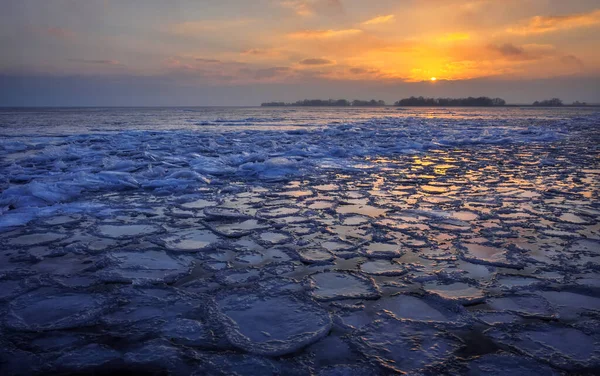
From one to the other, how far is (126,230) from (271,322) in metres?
2.14

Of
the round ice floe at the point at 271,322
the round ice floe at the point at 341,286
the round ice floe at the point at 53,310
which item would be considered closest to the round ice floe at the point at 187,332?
the round ice floe at the point at 271,322

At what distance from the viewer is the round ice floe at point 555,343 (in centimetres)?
160

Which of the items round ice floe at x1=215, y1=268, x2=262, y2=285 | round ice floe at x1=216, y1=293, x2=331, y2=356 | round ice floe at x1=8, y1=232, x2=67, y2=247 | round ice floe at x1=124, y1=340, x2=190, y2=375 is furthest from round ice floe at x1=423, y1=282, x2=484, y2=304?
round ice floe at x1=8, y1=232, x2=67, y2=247

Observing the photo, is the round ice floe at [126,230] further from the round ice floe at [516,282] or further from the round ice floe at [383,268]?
the round ice floe at [516,282]

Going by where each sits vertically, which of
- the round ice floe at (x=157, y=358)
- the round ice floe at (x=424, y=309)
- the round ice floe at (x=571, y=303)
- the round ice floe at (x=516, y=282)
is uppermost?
the round ice floe at (x=516, y=282)

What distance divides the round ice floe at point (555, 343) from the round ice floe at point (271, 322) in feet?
2.86

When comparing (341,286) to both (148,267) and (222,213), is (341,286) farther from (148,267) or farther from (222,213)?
(222,213)

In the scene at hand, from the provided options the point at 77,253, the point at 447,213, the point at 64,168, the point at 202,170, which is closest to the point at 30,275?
the point at 77,253

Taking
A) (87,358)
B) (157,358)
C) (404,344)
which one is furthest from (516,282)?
(87,358)

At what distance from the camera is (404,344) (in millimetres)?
1717

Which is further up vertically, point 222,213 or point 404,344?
point 222,213

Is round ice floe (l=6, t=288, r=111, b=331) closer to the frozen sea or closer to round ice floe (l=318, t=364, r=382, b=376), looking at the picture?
the frozen sea

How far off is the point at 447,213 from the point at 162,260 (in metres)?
2.85

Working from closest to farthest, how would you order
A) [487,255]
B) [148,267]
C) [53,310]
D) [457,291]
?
[53,310]
[457,291]
[148,267]
[487,255]
